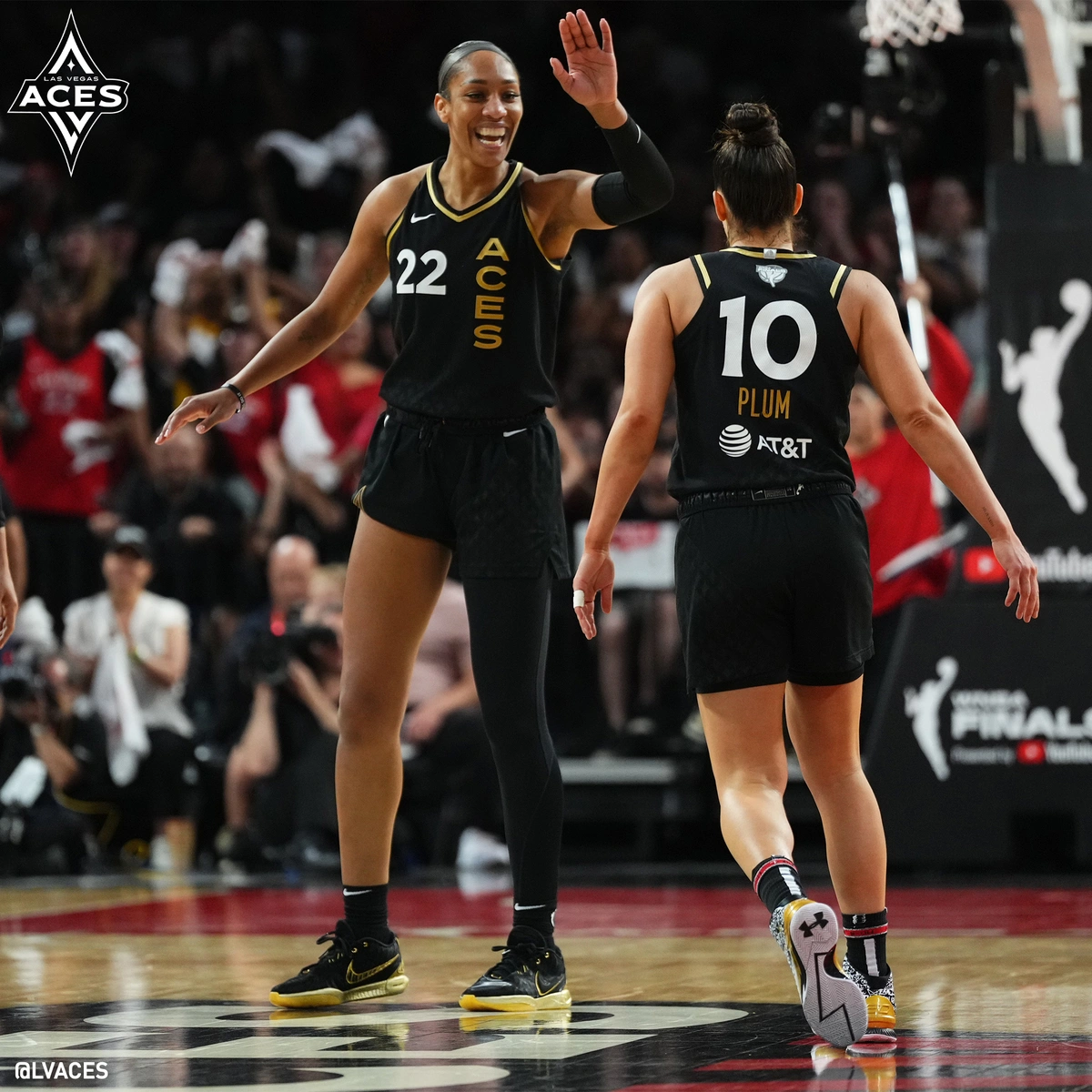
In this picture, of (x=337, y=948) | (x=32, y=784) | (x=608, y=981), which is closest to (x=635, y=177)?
(x=337, y=948)

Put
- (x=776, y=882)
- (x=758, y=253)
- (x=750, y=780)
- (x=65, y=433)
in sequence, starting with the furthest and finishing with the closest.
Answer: (x=65, y=433) → (x=758, y=253) → (x=750, y=780) → (x=776, y=882)

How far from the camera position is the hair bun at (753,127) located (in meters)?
3.92

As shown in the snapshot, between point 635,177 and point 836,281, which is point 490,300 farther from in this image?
point 836,281

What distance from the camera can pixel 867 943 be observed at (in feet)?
12.7

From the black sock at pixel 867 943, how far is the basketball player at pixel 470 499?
2.41 ft

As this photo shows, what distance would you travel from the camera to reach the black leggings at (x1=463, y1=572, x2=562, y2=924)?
4332 millimetres

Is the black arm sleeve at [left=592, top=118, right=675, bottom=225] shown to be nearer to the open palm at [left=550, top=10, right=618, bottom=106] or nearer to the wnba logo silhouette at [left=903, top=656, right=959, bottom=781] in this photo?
the open palm at [left=550, top=10, right=618, bottom=106]

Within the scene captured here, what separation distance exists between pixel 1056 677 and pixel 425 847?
314cm

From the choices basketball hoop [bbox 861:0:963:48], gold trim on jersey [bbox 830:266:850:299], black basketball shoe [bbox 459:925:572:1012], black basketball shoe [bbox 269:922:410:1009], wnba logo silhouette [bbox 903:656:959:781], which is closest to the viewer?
gold trim on jersey [bbox 830:266:850:299]

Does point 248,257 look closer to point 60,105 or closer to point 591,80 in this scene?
point 60,105

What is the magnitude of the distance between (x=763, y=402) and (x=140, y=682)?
6275 millimetres

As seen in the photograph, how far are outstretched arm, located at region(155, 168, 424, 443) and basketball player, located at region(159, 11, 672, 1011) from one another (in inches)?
1.5

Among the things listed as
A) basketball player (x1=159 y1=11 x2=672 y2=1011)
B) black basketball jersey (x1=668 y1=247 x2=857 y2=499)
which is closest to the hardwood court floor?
basketball player (x1=159 y1=11 x2=672 y2=1011)

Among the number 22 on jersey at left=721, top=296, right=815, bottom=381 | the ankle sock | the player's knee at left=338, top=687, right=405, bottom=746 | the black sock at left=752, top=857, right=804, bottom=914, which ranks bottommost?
the ankle sock
